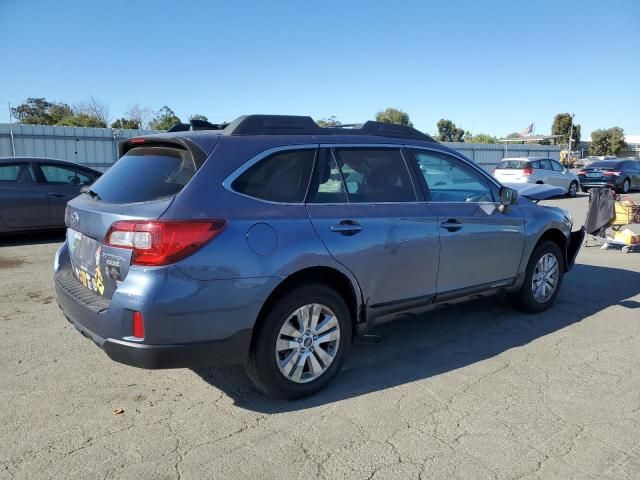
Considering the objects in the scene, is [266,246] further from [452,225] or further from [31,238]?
[31,238]

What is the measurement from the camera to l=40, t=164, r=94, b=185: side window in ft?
31.1

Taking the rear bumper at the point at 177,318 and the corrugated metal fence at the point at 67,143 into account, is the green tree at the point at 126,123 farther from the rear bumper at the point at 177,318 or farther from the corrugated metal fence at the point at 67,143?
the rear bumper at the point at 177,318

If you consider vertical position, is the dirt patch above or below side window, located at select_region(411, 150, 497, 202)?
below

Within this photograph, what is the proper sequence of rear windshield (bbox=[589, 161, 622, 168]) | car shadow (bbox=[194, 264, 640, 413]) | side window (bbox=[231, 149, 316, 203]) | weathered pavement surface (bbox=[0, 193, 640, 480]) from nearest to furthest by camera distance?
weathered pavement surface (bbox=[0, 193, 640, 480]) < side window (bbox=[231, 149, 316, 203]) < car shadow (bbox=[194, 264, 640, 413]) < rear windshield (bbox=[589, 161, 622, 168])

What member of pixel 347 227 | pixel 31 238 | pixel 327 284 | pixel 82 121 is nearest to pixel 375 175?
pixel 347 227

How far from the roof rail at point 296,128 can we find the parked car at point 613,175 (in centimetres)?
2137

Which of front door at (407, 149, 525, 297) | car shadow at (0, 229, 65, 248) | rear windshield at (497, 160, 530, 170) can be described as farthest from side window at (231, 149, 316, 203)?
rear windshield at (497, 160, 530, 170)

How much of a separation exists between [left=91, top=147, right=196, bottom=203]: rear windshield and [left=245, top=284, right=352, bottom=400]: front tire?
100 centimetres

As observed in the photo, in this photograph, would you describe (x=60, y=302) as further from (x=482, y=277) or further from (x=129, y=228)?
(x=482, y=277)

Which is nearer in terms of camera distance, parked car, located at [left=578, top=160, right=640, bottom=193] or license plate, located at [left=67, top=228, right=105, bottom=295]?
license plate, located at [left=67, top=228, right=105, bottom=295]

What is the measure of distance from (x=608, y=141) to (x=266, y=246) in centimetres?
8995

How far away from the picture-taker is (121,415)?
10.8ft

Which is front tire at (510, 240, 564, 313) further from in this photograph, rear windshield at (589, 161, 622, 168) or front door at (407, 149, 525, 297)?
rear windshield at (589, 161, 622, 168)

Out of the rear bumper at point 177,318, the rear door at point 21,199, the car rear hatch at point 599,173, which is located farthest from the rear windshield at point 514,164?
the rear bumper at point 177,318
